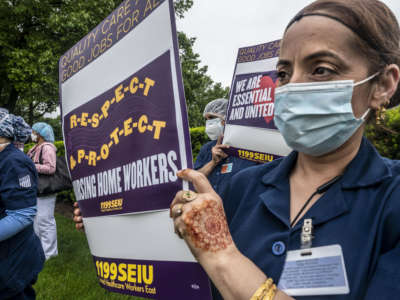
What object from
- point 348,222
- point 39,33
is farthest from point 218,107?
point 39,33

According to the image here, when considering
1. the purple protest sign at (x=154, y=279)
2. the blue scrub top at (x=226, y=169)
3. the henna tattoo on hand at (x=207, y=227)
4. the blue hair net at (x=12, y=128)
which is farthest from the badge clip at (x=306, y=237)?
the blue hair net at (x=12, y=128)

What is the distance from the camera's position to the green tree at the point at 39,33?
41.5ft

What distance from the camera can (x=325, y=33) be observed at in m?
1.13

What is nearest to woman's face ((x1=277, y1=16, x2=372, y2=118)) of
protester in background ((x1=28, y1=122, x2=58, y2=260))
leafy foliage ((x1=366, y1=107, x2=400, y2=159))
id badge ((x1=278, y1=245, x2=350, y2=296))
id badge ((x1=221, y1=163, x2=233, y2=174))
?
id badge ((x1=278, y1=245, x2=350, y2=296))

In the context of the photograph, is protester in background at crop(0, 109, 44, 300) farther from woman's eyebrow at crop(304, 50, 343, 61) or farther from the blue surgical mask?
woman's eyebrow at crop(304, 50, 343, 61)

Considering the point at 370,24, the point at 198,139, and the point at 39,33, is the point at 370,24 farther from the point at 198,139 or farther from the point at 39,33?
the point at 39,33

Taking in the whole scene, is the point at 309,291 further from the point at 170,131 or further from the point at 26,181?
the point at 26,181

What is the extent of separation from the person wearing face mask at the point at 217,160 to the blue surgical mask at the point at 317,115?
4.83 feet

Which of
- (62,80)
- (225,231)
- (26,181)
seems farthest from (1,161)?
(225,231)

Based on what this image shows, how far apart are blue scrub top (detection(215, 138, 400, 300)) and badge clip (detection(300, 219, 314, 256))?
0.06 feet

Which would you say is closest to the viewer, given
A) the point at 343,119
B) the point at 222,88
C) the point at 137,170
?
the point at 343,119

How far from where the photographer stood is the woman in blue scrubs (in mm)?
967

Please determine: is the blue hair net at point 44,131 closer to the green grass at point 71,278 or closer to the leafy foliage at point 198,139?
the green grass at point 71,278

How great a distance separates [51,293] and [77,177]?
3184mm
